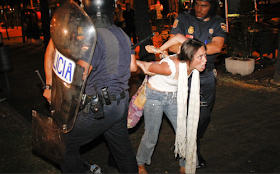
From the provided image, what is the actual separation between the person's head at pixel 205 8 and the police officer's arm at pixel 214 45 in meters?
0.32

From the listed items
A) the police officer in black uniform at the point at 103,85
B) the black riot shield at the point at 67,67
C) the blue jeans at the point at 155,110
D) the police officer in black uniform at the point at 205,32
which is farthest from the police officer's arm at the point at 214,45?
the black riot shield at the point at 67,67

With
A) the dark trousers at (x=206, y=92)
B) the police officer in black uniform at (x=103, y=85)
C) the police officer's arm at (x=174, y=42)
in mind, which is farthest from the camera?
the dark trousers at (x=206, y=92)

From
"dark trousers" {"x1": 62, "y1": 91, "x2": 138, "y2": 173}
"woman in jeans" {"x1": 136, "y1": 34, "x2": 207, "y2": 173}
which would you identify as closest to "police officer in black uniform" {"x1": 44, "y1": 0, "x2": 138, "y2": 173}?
"dark trousers" {"x1": 62, "y1": 91, "x2": 138, "y2": 173}

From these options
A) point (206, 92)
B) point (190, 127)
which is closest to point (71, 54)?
point (190, 127)

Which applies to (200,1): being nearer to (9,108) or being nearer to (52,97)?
(52,97)

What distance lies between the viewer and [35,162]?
12.7ft

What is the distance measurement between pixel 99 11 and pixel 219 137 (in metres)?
2.89

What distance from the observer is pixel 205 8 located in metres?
3.33

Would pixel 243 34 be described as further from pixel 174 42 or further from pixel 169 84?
pixel 169 84

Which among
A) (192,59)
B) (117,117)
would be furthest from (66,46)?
(192,59)

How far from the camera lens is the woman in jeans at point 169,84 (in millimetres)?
2906

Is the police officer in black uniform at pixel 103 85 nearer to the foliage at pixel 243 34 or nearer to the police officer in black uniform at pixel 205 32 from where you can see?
the police officer in black uniform at pixel 205 32

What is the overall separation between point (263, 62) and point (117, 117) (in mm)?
7564

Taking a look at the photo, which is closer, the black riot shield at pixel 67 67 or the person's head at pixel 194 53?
the black riot shield at pixel 67 67
